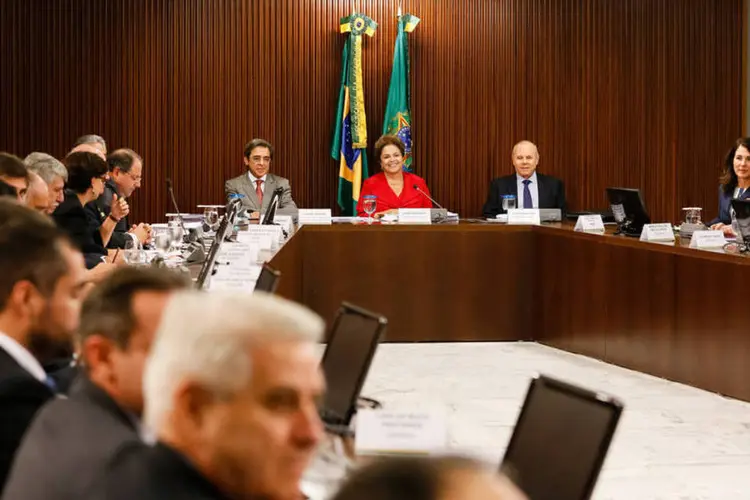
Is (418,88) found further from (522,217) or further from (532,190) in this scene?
(522,217)

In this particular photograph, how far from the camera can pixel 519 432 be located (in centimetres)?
230

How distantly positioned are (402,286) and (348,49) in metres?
2.60

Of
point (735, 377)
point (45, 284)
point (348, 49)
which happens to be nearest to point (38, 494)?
point (45, 284)

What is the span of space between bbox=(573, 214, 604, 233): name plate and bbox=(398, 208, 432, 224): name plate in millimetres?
928

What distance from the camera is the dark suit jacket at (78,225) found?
524 centimetres

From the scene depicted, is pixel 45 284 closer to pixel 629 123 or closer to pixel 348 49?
pixel 348 49

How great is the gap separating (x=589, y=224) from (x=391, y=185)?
1.61 m

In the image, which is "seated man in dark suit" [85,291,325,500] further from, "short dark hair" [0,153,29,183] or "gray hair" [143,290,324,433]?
"short dark hair" [0,153,29,183]

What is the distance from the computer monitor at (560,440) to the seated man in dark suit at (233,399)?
3.25ft

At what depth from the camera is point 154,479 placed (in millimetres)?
1165

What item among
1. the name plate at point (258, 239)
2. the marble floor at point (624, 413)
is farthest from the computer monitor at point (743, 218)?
the name plate at point (258, 239)

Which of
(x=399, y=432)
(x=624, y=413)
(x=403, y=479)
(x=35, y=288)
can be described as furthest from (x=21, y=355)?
(x=624, y=413)

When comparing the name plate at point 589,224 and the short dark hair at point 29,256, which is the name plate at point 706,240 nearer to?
the name plate at point 589,224

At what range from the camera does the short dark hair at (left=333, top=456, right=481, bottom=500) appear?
760 mm
